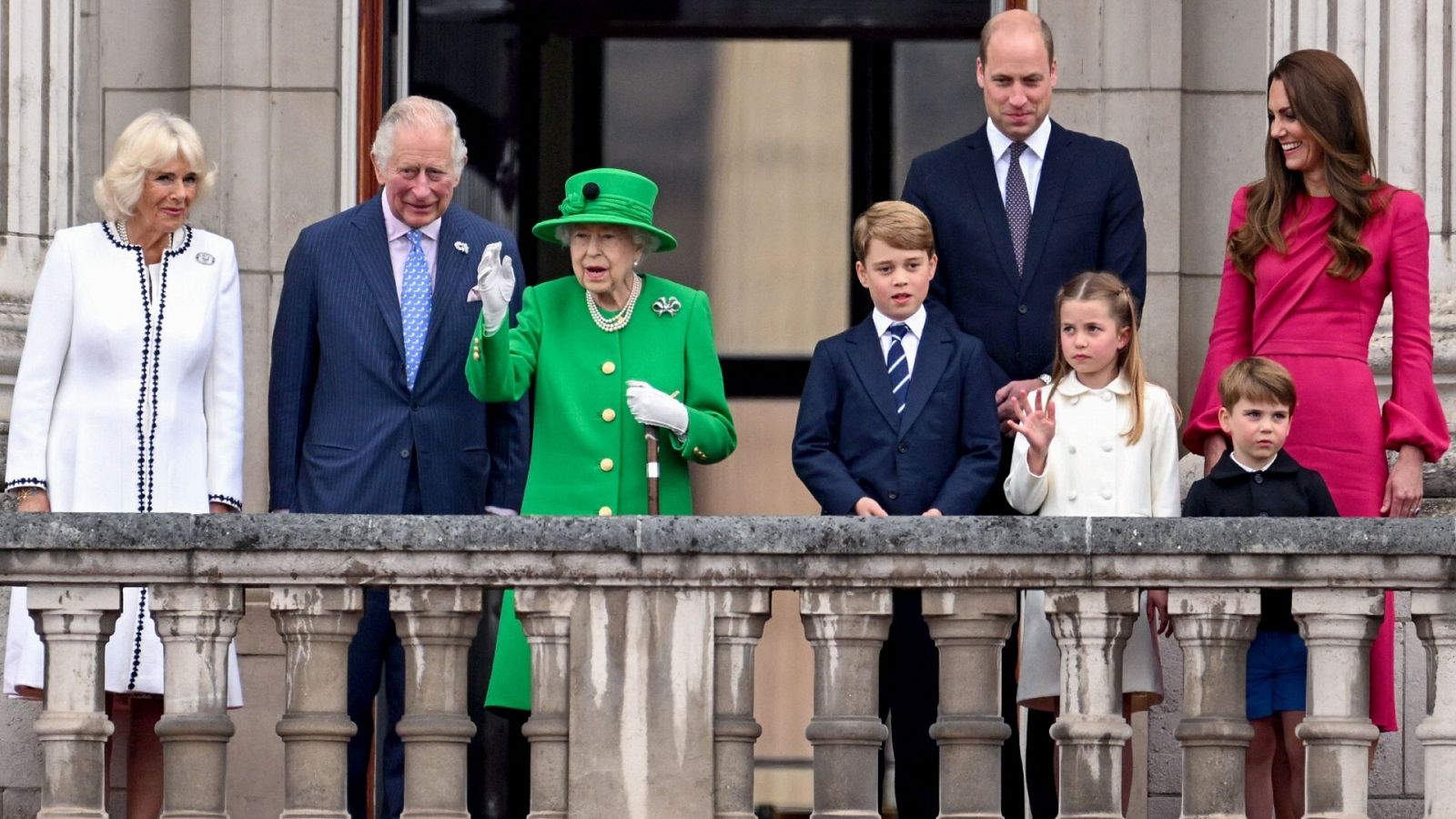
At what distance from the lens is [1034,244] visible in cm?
677

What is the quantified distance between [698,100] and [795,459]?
2684 millimetres

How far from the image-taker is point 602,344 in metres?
6.65

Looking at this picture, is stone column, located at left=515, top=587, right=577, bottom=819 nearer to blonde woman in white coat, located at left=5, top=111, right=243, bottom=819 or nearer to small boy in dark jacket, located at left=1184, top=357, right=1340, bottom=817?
blonde woman in white coat, located at left=5, top=111, right=243, bottom=819

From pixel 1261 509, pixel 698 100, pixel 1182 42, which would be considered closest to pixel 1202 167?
pixel 1182 42

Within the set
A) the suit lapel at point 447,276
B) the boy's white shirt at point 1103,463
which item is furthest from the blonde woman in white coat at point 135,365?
the boy's white shirt at point 1103,463

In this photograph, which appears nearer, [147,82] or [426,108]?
[426,108]

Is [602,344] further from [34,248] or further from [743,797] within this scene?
[34,248]

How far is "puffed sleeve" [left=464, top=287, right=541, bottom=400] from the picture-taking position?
6.31 metres

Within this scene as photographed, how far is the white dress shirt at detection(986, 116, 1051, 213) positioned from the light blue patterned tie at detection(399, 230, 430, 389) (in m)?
1.48

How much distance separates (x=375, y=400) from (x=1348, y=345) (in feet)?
7.81

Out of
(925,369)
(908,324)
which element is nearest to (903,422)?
(925,369)

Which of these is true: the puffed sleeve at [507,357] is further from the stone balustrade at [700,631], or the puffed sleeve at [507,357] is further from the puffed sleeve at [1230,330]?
the puffed sleeve at [1230,330]

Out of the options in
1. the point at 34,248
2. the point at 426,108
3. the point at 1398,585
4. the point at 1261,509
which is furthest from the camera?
the point at 34,248

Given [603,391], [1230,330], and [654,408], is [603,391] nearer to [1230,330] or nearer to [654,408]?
[654,408]
